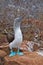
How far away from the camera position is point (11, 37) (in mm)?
5727

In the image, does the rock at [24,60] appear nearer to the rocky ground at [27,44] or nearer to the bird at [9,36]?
the rocky ground at [27,44]

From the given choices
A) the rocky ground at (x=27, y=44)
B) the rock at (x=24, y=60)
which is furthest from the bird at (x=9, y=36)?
the rock at (x=24, y=60)

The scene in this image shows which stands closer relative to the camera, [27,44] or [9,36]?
[27,44]

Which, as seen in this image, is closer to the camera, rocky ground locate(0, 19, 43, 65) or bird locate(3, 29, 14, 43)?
rocky ground locate(0, 19, 43, 65)

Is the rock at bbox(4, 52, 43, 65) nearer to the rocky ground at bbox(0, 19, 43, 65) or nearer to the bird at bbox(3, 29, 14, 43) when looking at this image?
the rocky ground at bbox(0, 19, 43, 65)

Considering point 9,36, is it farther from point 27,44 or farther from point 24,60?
point 24,60

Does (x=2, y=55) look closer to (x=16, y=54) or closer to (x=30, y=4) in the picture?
(x=16, y=54)

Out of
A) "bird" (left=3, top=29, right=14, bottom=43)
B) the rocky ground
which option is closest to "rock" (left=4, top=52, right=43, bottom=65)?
the rocky ground

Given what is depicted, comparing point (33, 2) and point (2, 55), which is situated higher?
point (33, 2)

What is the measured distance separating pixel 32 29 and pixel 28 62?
3.40m

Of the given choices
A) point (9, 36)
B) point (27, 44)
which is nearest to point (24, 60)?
point (27, 44)

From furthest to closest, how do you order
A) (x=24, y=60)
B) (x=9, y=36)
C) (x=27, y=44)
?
1. (x=9, y=36)
2. (x=27, y=44)
3. (x=24, y=60)

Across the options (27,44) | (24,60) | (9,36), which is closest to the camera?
(24,60)

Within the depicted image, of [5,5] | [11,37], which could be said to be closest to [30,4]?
[5,5]
